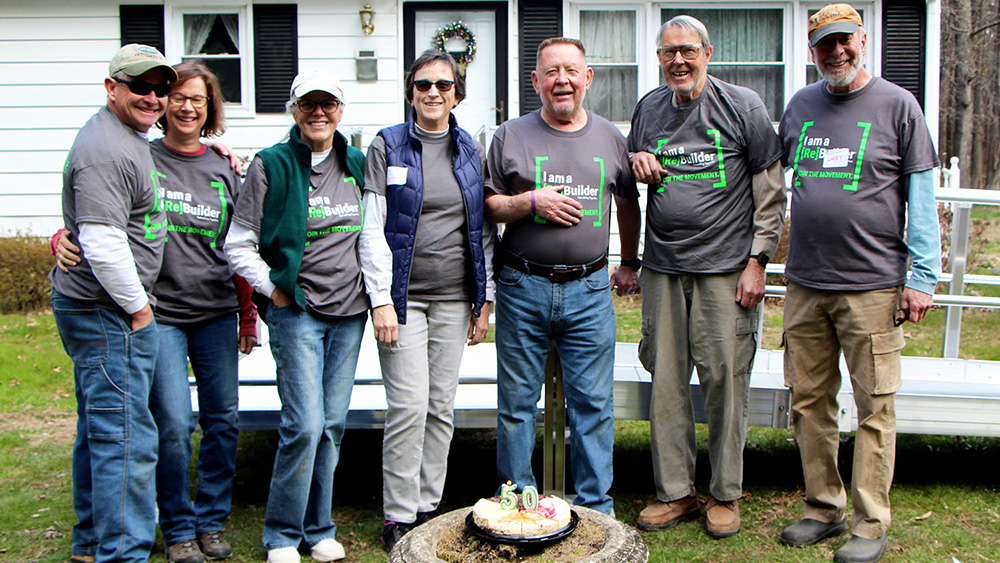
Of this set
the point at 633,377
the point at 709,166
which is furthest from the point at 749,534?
the point at 709,166

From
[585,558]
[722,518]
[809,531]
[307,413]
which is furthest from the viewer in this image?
[722,518]

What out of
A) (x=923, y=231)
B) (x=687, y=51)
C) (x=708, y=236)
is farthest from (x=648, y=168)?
(x=923, y=231)

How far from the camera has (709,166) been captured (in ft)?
13.4

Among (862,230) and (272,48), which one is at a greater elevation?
(272,48)

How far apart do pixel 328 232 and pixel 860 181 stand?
2.27m

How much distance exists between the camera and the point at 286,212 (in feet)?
12.1

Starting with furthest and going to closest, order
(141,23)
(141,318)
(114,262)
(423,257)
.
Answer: (141,23) < (423,257) < (141,318) < (114,262)

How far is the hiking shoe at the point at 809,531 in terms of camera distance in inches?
161

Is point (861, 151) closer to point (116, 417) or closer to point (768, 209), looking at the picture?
point (768, 209)

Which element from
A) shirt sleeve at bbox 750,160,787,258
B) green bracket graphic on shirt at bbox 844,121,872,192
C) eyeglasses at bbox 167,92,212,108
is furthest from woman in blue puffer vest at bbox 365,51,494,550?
green bracket graphic on shirt at bbox 844,121,872,192

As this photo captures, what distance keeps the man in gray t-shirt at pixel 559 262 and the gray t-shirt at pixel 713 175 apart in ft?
0.90

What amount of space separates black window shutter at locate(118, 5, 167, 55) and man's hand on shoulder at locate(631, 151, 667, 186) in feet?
25.3

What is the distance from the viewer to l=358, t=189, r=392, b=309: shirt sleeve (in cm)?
384

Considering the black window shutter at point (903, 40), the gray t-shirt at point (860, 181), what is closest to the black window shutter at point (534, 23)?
the black window shutter at point (903, 40)
